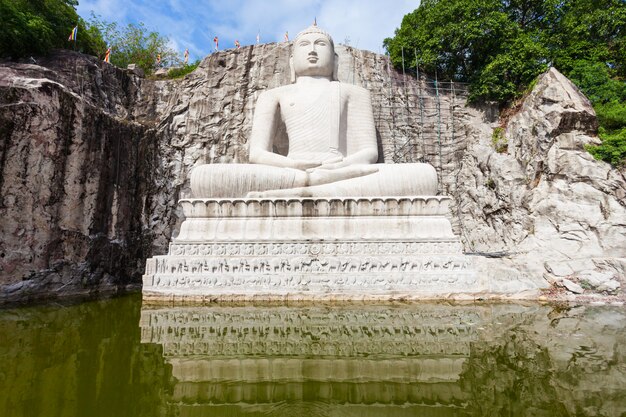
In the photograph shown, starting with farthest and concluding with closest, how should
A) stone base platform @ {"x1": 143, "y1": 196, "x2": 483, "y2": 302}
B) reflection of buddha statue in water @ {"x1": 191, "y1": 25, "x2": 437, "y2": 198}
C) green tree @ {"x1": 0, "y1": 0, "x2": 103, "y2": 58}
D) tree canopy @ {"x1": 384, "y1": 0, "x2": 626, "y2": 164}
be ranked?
tree canopy @ {"x1": 384, "y1": 0, "x2": 626, "y2": 164} < green tree @ {"x1": 0, "y1": 0, "x2": 103, "y2": 58} < reflection of buddha statue in water @ {"x1": 191, "y1": 25, "x2": 437, "y2": 198} < stone base platform @ {"x1": 143, "y1": 196, "x2": 483, "y2": 302}

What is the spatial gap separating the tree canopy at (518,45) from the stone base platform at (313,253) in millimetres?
6285

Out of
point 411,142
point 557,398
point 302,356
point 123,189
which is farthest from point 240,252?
point 411,142

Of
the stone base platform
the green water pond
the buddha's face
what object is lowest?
the green water pond

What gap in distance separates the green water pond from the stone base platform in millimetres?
827

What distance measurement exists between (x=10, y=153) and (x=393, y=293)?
6.22m

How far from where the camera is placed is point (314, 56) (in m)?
8.45

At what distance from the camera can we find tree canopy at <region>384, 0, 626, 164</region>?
1014 cm

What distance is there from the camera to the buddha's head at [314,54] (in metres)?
8.45

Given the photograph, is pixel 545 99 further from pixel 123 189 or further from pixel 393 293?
pixel 123 189

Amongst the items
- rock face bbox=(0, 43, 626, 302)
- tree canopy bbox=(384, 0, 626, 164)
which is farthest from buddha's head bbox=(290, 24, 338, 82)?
tree canopy bbox=(384, 0, 626, 164)

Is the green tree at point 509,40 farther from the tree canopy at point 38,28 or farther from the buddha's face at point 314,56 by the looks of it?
the tree canopy at point 38,28

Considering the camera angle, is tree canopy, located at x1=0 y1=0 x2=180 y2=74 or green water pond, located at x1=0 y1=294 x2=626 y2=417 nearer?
green water pond, located at x1=0 y1=294 x2=626 y2=417

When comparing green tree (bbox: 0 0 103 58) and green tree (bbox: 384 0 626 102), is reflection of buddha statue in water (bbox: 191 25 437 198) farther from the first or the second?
green tree (bbox: 0 0 103 58)

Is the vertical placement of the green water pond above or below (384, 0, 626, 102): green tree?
below
